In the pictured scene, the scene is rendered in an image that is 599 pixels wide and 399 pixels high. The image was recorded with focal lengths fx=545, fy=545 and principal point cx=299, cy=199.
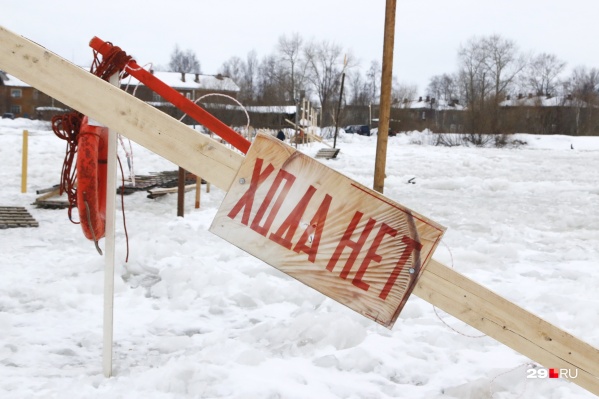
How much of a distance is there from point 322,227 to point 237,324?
7.27ft

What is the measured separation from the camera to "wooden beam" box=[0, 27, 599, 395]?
1.93 meters

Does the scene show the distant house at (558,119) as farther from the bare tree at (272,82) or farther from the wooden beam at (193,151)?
the wooden beam at (193,151)

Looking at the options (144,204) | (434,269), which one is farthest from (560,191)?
(434,269)

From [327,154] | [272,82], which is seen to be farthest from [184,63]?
[327,154]

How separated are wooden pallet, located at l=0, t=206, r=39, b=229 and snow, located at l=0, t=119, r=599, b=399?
22cm

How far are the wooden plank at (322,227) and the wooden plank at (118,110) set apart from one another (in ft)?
0.39

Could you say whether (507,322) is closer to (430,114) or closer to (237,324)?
(237,324)

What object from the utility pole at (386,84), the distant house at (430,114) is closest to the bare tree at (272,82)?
the distant house at (430,114)

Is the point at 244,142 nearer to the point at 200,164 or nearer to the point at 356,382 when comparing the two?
the point at 200,164

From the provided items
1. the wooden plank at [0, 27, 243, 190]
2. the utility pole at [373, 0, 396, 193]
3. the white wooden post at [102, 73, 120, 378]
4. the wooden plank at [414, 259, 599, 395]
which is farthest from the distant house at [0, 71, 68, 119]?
the wooden plank at [414, 259, 599, 395]

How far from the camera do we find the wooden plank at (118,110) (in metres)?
1.93

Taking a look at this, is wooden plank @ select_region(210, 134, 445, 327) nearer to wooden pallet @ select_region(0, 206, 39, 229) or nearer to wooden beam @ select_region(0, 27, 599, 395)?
wooden beam @ select_region(0, 27, 599, 395)

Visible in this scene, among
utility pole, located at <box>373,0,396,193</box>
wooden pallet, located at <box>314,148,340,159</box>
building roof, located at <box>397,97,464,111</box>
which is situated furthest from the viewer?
building roof, located at <box>397,97,464,111</box>

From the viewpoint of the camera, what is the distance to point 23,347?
331 centimetres
